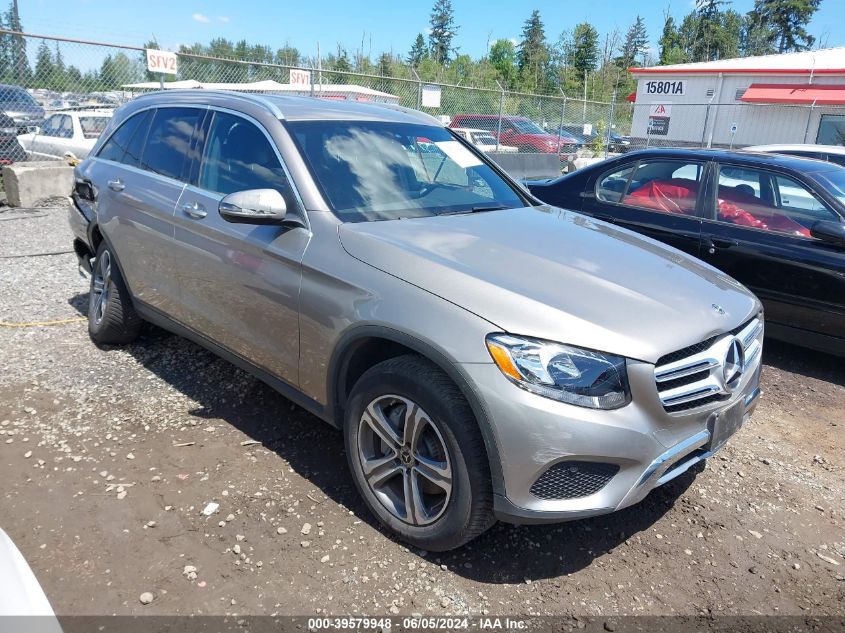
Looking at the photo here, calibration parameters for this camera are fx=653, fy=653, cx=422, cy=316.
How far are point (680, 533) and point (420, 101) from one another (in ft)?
45.2

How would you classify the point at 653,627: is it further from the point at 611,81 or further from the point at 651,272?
the point at 611,81

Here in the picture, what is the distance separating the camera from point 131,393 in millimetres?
4191

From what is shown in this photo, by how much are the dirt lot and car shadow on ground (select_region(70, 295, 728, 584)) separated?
0.03 ft

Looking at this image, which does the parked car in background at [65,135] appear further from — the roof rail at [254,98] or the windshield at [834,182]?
the windshield at [834,182]

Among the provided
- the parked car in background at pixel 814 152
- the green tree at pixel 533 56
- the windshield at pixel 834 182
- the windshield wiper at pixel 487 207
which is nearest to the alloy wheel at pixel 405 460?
the windshield wiper at pixel 487 207

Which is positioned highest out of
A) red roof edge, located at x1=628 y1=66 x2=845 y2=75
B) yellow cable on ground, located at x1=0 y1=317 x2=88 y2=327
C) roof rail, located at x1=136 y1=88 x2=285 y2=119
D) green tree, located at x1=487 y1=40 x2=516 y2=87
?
green tree, located at x1=487 y1=40 x2=516 y2=87

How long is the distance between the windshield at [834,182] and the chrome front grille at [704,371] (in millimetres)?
2795

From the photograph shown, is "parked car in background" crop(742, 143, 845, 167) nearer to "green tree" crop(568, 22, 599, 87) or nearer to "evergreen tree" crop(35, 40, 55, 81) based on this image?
"evergreen tree" crop(35, 40, 55, 81)

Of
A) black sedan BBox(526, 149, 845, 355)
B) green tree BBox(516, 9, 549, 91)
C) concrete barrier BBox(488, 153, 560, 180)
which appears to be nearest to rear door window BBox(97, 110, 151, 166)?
black sedan BBox(526, 149, 845, 355)

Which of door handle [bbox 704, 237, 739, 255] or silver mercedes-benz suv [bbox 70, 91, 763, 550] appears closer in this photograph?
silver mercedes-benz suv [bbox 70, 91, 763, 550]

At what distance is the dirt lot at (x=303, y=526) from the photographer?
2590 mm

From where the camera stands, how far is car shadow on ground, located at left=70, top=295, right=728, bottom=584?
2.80m

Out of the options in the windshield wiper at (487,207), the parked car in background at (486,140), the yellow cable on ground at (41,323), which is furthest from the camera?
the parked car in background at (486,140)

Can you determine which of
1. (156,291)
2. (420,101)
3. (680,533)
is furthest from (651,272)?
(420,101)
